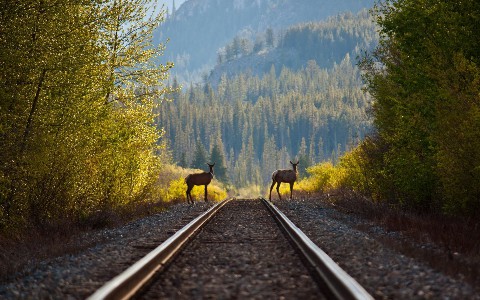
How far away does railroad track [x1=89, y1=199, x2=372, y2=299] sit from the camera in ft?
17.3

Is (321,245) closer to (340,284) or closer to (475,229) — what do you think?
(475,229)

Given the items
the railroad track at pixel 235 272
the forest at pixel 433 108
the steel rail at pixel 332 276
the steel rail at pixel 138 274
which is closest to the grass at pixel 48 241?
the steel rail at pixel 138 274

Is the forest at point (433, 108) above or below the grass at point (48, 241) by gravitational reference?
above

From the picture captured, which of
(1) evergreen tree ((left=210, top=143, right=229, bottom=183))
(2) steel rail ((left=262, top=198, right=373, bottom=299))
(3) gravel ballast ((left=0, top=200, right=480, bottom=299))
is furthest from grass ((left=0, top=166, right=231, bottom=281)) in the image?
(1) evergreen tree ((left=210, top=143, right=229, bottom=183))

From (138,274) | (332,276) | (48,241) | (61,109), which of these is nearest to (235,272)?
(138,274)

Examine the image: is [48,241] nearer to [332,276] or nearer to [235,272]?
[235,272]

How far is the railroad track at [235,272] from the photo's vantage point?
5.27 meters

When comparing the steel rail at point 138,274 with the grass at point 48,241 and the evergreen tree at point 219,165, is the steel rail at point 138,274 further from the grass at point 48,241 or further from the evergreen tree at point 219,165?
the evergreen tree at point 219,165

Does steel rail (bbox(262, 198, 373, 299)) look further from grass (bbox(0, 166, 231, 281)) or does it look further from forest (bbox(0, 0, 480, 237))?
forest (bbox(0, 0, 480, 237))

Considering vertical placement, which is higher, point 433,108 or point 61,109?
point 61,109

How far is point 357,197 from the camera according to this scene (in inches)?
737

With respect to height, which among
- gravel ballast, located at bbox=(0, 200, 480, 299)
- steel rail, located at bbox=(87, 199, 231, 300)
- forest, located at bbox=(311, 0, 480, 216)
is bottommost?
gravel ballast, located at bbox=(0, 200, 480, 299)

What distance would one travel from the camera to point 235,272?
6527 millimetres

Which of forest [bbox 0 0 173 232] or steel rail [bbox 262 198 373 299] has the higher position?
forest [bbox 0 0 173 232]
